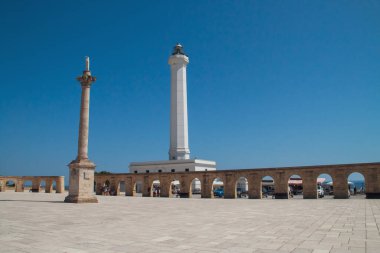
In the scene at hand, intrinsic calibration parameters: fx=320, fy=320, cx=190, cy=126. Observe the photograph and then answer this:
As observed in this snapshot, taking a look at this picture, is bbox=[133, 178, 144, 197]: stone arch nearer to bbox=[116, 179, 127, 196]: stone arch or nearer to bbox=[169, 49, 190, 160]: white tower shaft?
bbox=[116, 179, 127, 196]: stone arch

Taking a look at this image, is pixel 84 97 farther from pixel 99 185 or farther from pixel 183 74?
pixel 183 74

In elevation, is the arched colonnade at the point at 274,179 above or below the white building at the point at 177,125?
below

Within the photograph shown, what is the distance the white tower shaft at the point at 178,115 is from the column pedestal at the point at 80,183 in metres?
28.3

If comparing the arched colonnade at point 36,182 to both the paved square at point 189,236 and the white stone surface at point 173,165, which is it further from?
the paved square at point 189,236

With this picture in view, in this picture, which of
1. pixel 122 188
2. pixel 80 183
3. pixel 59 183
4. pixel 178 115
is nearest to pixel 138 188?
pixel 122 188

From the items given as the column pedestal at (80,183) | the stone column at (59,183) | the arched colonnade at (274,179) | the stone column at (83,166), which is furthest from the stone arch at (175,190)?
the stone column at (59,183)

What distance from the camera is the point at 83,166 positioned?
23250 mm

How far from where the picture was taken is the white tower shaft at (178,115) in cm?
5141

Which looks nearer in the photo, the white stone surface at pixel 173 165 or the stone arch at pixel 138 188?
the stone arch at pixel 138 188

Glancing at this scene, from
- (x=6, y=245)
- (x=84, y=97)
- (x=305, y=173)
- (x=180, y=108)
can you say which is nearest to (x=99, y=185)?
(x=180, y=108)

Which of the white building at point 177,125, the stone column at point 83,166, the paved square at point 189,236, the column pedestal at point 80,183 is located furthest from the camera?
the white building at point 177,125

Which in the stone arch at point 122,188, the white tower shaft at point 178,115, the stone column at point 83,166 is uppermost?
the white tower shaft at point 178,115

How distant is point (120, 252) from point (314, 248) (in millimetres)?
4288

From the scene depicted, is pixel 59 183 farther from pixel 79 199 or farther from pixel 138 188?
pixel 79 199
